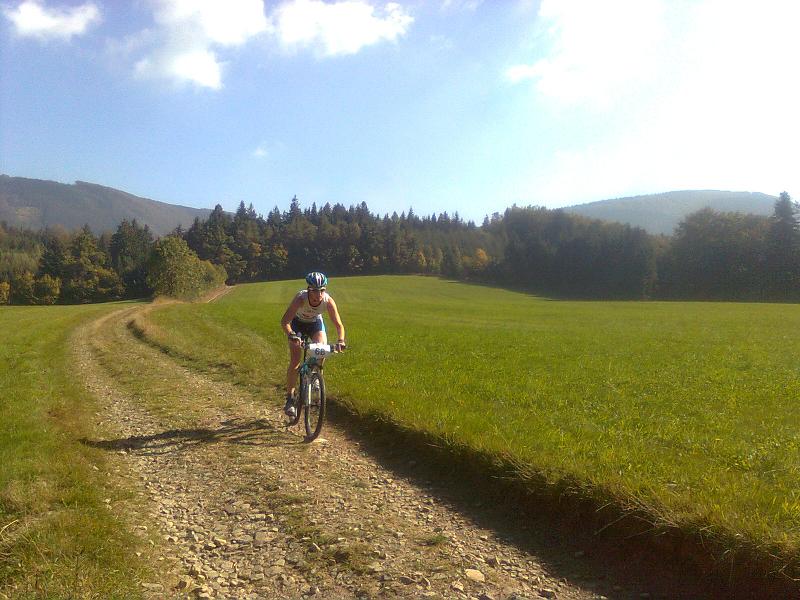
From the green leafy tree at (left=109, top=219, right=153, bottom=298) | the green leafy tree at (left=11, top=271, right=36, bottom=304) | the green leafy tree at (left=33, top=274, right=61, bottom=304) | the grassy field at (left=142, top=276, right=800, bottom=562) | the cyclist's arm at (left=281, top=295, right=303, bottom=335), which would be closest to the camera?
the grassy field at (left=142, top=276, right=800, bottom=562)

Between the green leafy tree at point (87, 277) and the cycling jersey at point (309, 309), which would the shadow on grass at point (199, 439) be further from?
the green leafy tree at point (87, 277)

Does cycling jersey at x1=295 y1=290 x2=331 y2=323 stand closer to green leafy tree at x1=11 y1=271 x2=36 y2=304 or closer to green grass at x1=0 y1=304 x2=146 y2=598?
green grass at x1=0 y1=304 x2=146 y2=598

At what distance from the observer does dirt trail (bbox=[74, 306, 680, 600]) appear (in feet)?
12.7

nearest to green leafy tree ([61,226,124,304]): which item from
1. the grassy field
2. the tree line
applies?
the tree line

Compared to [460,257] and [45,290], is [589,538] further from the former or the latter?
[460,257]

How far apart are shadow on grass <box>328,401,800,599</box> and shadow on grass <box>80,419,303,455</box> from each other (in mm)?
2023

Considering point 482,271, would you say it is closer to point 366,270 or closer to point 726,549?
point 366,270

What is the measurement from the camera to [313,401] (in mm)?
7781

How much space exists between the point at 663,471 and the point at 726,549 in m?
1.58

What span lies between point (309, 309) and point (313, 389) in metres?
1.28

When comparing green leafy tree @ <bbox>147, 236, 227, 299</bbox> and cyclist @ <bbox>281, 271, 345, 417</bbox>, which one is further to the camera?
green leafy tree @ <bbox>147, 236, 227, 299</bbox>

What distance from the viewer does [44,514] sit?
14.8 feet

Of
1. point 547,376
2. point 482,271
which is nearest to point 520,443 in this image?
point 547,376

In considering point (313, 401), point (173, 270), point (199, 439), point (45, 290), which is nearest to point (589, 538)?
point (313, 401)
